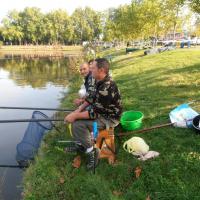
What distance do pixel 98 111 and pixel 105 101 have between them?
209 millimetres

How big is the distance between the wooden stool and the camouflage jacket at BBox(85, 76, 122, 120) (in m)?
0.28

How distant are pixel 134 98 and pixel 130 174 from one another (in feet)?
16.2

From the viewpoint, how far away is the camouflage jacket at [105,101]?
5.04 meters

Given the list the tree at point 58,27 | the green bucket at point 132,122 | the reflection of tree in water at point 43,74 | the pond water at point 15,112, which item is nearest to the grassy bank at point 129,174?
the green bucket at point 132,122

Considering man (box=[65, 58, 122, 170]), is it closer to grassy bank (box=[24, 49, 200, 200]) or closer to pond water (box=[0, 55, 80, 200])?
grassy bank (box=[24, 49, 200, 200])

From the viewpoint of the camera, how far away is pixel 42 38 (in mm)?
99625

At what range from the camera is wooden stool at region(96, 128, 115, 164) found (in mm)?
5312

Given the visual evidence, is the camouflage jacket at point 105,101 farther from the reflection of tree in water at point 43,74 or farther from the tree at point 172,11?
the tree at point 172,11

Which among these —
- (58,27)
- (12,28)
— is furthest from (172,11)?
(12,28)

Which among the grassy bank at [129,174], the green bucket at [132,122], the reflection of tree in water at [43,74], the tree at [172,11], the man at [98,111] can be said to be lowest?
the reflection of tree in water at [43,74]

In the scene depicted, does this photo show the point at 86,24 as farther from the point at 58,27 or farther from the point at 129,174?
the point at 129,174

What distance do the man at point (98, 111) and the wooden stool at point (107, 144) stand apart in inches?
4.9

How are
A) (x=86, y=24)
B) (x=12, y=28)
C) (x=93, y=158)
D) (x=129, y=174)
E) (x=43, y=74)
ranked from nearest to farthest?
(x=129, y=174) < (x=93, y=158) < (x=43, y=74) < (x=12, y=28) < (x=86, y=24)

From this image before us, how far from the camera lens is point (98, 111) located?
202 inches
